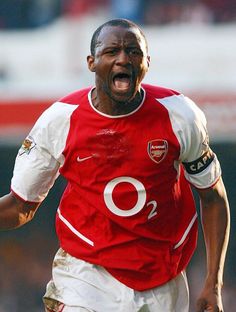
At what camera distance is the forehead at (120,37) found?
5914mm

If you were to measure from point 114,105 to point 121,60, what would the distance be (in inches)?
10.4

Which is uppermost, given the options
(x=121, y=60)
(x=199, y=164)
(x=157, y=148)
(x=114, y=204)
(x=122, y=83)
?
(x=121, y=60)

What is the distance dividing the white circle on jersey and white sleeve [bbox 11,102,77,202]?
255mm

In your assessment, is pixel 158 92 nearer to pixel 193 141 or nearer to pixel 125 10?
pixel 193 141

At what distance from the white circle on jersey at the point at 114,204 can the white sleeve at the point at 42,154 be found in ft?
0.84

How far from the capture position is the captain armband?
6.16 m

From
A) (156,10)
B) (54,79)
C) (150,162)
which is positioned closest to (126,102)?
(150,162)

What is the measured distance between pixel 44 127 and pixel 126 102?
386mm

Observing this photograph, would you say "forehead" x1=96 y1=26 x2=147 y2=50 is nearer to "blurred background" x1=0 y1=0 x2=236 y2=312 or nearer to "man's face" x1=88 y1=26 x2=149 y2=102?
"man's face" x1=88 y1=26 x2=149 y2=102

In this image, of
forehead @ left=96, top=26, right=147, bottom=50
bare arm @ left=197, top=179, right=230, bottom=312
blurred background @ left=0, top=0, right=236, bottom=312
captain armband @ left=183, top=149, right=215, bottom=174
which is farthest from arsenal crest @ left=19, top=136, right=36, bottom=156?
blurred background @ left=0, top=0, right=236, bottom=312

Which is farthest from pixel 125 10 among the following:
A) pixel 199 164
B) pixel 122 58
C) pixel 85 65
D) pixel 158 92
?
pixel 122 58

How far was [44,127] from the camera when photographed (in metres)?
6.08

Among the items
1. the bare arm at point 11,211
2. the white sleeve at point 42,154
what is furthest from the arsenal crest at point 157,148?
the bare arm at point 11,211

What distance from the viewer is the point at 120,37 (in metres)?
5.93
